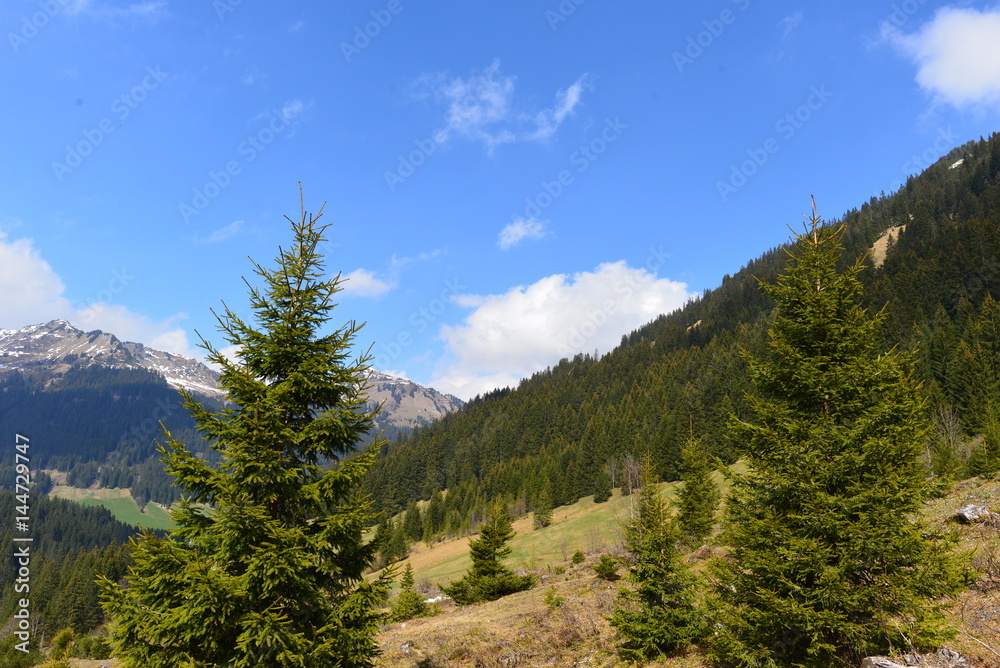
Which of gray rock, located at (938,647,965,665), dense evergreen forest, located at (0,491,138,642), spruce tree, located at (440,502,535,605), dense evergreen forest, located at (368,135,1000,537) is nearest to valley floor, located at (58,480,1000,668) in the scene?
gray rock, located at (938,647,965,665)

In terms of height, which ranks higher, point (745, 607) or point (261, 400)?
point (261, 400)

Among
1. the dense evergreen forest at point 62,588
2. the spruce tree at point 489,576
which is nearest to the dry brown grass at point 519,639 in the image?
the spruce tree at point 489,576

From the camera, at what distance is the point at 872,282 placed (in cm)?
10606

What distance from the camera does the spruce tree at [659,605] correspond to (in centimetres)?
1364

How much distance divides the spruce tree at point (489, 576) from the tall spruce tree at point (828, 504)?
21.4 metres

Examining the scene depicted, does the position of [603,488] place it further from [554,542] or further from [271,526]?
[271,526]

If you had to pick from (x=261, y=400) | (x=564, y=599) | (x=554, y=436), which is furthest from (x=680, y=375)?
(x=261, y=400)

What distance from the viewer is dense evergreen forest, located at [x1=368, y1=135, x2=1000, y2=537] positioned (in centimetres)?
6625

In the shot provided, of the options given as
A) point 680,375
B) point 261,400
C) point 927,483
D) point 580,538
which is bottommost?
point 580,538

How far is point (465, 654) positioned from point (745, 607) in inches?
391

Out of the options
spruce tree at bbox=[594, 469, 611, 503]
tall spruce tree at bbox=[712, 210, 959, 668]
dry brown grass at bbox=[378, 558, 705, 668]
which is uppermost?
tall spruce tree at bbox=[712, 210, 959, 668]

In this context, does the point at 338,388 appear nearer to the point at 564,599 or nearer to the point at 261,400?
the point at 261,400

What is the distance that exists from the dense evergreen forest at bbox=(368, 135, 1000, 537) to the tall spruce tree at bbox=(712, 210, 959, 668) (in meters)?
25.3

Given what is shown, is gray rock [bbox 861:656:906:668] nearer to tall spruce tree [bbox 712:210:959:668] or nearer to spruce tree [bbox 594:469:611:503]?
tall spruce tree [bbox 712:210:959:668]
